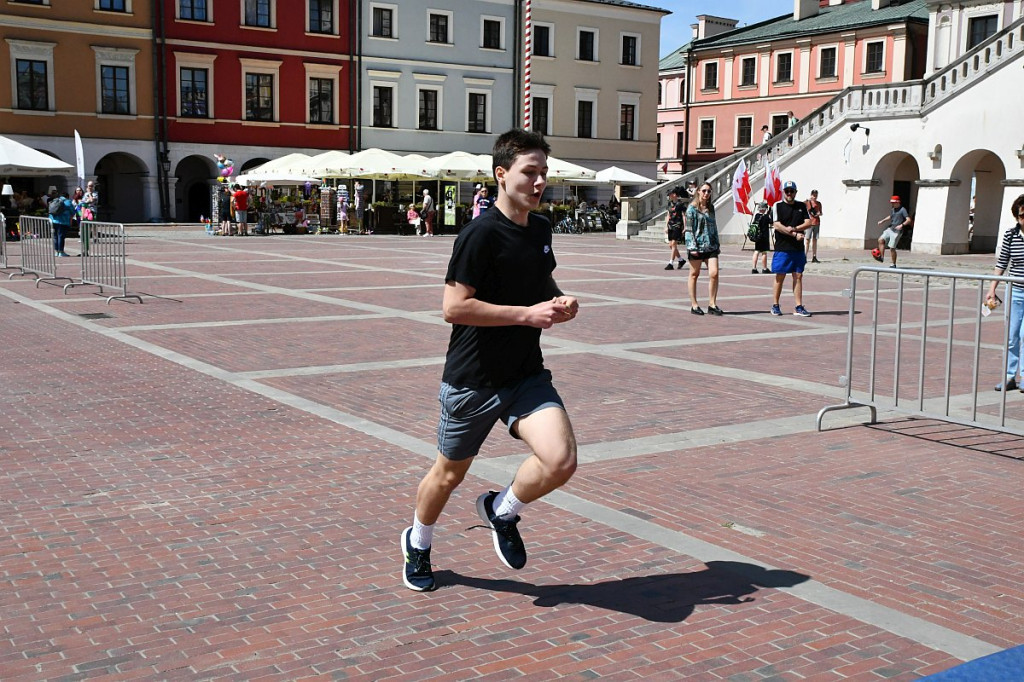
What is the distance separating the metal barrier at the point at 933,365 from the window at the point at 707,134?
5163cm

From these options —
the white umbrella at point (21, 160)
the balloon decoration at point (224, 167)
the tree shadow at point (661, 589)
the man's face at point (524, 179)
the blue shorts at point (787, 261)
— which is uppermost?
the balloon decoration at point (224, 167)

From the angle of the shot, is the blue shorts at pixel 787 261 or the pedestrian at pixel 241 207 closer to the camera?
the blue shorts at pixel 787 261

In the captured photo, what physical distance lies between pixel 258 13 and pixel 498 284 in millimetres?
43778

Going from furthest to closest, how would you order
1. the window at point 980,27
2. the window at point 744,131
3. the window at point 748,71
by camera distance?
the window at point 744,131 → the window at point 748,71 → the window at point 980,27

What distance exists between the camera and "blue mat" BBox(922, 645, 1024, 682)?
3715mm

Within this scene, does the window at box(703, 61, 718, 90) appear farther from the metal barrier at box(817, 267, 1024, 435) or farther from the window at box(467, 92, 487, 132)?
the metal barrier at box(817, 267, 1024, 435)

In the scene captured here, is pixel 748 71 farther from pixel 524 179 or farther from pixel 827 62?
pixel 524 179

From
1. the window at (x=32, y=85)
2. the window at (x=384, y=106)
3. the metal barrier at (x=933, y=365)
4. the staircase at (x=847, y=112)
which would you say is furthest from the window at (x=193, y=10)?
the metal barrier at (x=933, y=365)

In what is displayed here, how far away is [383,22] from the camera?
47.5 meters

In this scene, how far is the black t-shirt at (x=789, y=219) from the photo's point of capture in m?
Answer: 14.7

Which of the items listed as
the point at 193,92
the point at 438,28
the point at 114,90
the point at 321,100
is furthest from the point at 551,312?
the point at 438,28

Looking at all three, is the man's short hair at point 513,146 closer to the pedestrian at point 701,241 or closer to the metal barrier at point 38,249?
the pedestrian at point 701,241

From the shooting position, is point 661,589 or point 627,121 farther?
point 627,121

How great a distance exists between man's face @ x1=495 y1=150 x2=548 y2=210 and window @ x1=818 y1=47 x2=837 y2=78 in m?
56.5
